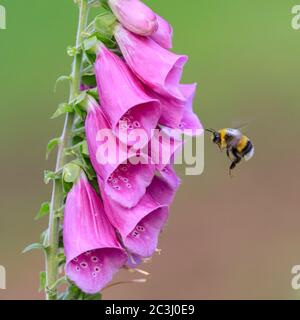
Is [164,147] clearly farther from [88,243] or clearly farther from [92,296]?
[92,296]

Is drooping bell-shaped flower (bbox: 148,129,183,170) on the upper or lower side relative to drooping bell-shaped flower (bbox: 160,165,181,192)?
upper

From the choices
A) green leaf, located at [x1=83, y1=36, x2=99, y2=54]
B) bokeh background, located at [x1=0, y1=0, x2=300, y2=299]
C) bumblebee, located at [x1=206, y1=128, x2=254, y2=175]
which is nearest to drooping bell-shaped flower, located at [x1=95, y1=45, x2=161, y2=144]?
green leaf, located at [x1=83, y1=36, x2=99, y2=54]

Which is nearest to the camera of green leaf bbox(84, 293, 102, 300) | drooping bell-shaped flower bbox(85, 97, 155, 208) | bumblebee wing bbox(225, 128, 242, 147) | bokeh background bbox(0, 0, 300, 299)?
drooping bell-shaped flower bbox(85, 97, 155, 208)

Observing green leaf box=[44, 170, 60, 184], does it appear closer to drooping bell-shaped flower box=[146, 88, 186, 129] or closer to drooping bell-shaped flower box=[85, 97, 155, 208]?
drooping bell-shaped flower box=[85, 97, 155, 208]

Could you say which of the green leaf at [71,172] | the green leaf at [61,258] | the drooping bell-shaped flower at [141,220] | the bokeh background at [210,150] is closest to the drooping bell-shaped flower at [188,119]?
the drooping bell-shaped flower at [141,220]

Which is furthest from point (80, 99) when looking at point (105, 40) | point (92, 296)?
point (92, 296)

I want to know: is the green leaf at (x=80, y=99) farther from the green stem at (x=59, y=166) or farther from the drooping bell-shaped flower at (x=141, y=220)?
the drooping bell-shaped flower at (x=141, y=220)
